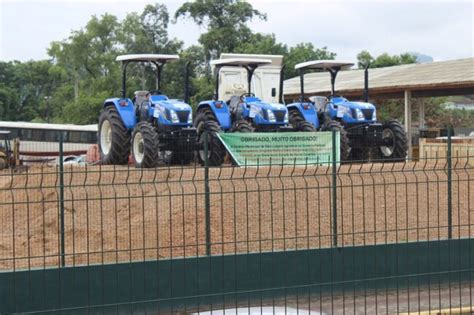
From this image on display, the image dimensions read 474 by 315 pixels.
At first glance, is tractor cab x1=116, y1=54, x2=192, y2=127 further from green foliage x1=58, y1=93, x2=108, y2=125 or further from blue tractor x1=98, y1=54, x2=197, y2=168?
green foliage x1=58, y1=93, x2=108, y2=125

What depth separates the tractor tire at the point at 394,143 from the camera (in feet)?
56.5

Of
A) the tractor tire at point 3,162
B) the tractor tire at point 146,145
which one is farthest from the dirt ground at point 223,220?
the tractor tire at point 3,162

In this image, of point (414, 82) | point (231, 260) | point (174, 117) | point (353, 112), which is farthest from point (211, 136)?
point (414, 82)

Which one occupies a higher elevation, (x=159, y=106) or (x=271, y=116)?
(x=159, y=106)

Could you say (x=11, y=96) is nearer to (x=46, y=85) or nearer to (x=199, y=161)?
(x=46, y=85)

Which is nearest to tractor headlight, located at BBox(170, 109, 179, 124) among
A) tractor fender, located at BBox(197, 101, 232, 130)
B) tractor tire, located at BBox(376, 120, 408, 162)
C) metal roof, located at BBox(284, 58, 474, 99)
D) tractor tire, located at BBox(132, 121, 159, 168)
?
tractor tire, located at BBox(132, 121, 159, 168)

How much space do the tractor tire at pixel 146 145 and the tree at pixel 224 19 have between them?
39.5 metres

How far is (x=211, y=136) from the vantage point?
50.0 ft

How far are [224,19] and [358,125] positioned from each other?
40.2m

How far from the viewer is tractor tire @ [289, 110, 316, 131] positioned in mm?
16969

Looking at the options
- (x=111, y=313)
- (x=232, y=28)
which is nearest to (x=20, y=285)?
(x=111, y=313)

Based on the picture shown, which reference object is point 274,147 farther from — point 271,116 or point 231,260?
point 231,260

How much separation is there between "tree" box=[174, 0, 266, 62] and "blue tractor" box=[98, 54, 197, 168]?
3760 centimetres

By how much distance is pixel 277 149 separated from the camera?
1366 centimetres
